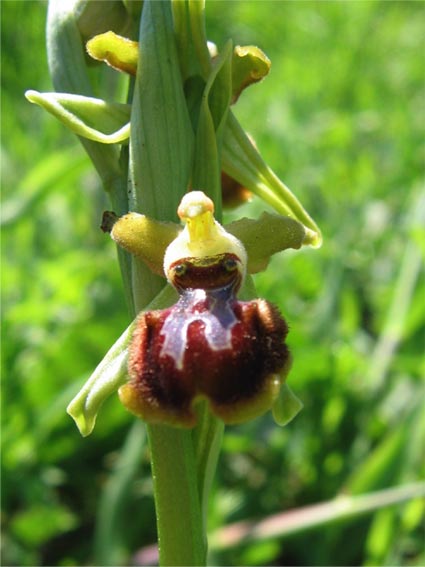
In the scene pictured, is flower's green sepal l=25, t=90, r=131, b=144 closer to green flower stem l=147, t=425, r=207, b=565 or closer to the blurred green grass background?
green flower stem l=147, t=425, r=207, b=565

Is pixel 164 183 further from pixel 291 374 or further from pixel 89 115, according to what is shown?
pixel 291 374

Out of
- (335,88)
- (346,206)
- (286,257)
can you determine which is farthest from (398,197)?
(335,88)

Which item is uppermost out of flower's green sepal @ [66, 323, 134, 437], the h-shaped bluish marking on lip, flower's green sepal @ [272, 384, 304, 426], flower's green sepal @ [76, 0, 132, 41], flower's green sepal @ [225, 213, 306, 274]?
flower's green sepal @ [76, 0, 132, 41]

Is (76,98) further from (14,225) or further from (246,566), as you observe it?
(246,566)

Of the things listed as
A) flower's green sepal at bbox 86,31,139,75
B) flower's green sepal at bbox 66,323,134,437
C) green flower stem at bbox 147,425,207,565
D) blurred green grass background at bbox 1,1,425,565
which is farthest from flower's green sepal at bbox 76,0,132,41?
blurred green grass background at bbox 1,1,425,565

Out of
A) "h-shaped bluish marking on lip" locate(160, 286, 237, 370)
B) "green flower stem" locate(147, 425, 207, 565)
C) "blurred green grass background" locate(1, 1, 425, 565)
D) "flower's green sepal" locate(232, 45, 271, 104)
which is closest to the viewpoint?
"h-shaped bluish marking on lip" locate(160, 286, 237, 370)

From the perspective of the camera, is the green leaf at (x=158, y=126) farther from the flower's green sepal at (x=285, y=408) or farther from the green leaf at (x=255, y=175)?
the flower's green sepal at (x=285, y=408)

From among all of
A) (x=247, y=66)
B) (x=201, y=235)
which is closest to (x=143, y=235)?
(x=201, y=235)
